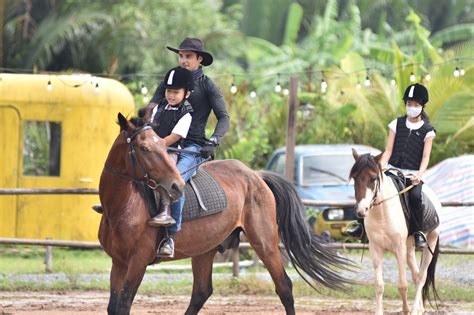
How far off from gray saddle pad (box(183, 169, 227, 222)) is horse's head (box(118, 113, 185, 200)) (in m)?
0.91

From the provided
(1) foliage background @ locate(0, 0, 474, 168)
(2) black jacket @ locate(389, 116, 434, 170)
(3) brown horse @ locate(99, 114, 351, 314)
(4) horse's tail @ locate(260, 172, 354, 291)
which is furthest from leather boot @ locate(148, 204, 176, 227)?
(1) foliage background @ locate(0, 0, 474, 168)

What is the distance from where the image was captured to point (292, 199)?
1086 cm

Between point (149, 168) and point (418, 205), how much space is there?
3.59 metres

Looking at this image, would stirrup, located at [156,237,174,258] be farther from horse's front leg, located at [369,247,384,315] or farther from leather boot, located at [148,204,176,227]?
horse's front leg, located at [369,247,384,315]

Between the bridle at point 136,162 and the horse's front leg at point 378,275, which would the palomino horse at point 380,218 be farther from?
the bridle at point 136,162

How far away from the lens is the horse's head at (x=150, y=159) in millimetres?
8773

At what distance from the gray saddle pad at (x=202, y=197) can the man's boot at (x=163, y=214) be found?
1.53 ft

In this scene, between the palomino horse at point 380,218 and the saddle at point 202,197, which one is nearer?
the saddle at point 202,197

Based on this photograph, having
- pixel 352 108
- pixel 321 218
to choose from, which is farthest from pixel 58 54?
pixel 321 218

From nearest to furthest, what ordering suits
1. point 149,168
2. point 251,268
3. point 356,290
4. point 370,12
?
point 149,168, point 356,290, point 251,268, point 370,12

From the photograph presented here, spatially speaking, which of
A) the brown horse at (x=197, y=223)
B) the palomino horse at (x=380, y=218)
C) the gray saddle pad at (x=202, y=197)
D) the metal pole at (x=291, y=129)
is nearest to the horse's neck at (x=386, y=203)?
the palomino horse at (x=380, y=218)

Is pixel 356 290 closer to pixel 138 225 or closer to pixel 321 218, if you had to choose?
pixel 321 218

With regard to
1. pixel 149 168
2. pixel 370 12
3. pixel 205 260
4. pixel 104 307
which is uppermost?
pixel 370 12

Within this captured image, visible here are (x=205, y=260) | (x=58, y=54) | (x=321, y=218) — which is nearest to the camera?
(x=205, y=260)
